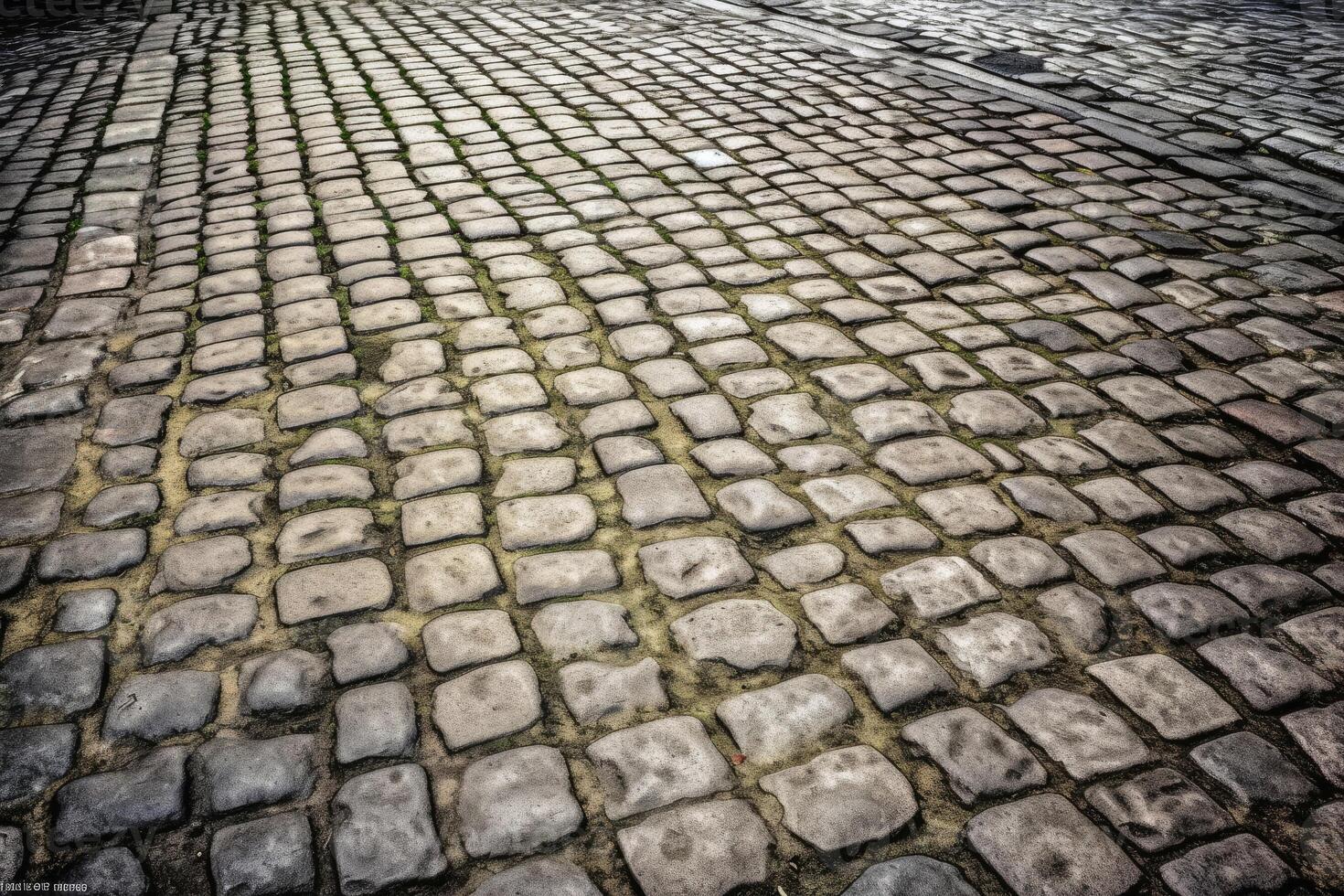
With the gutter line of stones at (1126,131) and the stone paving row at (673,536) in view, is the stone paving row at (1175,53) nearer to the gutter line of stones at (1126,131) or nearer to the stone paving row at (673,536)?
the gutter line of stones at (1126,131)

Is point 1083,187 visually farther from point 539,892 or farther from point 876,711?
point 539,892

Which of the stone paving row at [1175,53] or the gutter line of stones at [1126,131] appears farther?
the stone paving row at [1175,53]

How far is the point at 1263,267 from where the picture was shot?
11.8ft

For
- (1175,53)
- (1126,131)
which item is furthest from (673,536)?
(1175,53)

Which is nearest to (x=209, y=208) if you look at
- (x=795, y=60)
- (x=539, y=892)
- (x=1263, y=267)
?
(x=539, y=892)

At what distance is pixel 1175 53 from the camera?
6.59 m

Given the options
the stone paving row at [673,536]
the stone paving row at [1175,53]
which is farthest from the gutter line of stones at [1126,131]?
the stone paving row at [673,536]

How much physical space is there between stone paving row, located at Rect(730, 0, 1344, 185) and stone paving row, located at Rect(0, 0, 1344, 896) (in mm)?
1184

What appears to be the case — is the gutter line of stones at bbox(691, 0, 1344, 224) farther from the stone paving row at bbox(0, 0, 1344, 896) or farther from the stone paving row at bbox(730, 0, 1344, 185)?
the stone paving row at bbox(0, 0, 1344, 896)

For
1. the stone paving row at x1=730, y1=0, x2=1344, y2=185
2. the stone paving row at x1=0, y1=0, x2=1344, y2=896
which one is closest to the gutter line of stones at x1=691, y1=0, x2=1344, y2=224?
Result: the stone paving row at x1=730, y1=0, x2=1344, y2=185

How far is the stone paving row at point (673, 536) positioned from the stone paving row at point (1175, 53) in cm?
118

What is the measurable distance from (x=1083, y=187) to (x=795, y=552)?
3.25 meters

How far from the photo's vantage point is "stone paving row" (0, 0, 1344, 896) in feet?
5.22

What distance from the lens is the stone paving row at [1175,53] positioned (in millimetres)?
5043
